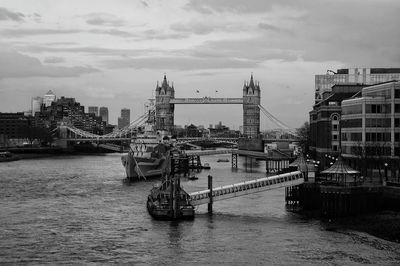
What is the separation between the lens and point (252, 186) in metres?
49.0

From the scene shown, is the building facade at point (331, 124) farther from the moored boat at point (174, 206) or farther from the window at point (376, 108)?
the moored boat at point (174, 206)

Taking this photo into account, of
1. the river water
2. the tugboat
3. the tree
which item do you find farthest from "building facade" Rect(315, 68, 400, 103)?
the tugboat

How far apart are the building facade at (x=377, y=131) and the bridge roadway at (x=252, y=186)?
838 cm

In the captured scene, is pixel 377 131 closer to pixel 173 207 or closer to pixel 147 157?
pixel 173 207

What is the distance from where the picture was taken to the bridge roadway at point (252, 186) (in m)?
48.0

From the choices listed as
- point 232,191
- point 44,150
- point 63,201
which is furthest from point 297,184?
point 44,150

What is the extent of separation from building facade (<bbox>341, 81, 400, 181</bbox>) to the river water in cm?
797

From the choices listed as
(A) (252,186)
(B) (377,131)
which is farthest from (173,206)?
(B) (377,131)

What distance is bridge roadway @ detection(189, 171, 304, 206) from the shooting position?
48031 millimetres

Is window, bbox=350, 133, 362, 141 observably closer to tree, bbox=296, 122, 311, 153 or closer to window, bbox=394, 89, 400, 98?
window, bbox=394, 89, 400, 98

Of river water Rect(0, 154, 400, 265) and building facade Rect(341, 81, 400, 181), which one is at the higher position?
building facade Rect(341, 81, 400, 181)

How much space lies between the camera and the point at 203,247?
3619 cm

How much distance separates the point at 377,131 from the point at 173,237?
26.2 meters

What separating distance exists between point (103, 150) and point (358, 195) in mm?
144414
